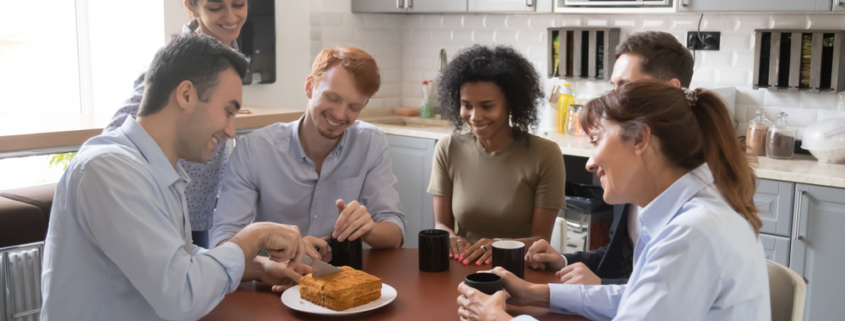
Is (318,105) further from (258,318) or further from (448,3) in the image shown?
(448,3)

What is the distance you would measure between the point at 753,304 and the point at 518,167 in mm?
1225

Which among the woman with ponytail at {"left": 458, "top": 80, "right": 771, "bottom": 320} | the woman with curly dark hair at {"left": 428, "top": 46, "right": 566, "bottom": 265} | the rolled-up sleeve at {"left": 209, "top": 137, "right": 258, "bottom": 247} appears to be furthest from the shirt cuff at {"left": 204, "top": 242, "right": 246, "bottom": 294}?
the woman with curly dark hair at {"left": 428, "top": 46, "right": 566, "bottom": 265}

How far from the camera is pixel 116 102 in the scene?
367cm

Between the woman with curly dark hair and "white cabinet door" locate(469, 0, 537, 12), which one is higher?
"white cabinet door" locate(469, 0, 537, 12)

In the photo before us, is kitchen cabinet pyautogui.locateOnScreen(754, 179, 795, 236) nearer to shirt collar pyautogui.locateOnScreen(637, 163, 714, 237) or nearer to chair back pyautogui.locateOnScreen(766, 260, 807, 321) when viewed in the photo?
chair back pyautogui.locateOnScreen(766, 260, 807, 321)

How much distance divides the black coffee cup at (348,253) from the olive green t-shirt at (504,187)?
27.4 inches

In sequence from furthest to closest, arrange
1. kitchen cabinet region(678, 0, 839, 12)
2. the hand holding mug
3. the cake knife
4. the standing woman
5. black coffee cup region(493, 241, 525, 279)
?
→ kitchen cabinet region(678, 0, 839, 12) → the standing woman → the hand holding mug → black coffee cup region(493, 241, 525, 279) → the cake knife

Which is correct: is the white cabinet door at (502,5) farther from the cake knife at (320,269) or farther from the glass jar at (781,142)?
the cake knife at (320,269)

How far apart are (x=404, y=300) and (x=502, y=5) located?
2.77 metres

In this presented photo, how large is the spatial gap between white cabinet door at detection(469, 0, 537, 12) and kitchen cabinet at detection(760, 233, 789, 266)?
66.9 inches

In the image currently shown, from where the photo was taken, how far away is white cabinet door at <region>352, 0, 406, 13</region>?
4.28 meters

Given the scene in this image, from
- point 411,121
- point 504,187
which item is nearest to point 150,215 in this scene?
point 504,187

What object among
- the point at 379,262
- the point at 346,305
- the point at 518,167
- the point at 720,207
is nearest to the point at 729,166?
the point at 720,207

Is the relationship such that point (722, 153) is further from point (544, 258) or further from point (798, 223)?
point (798, 223)
